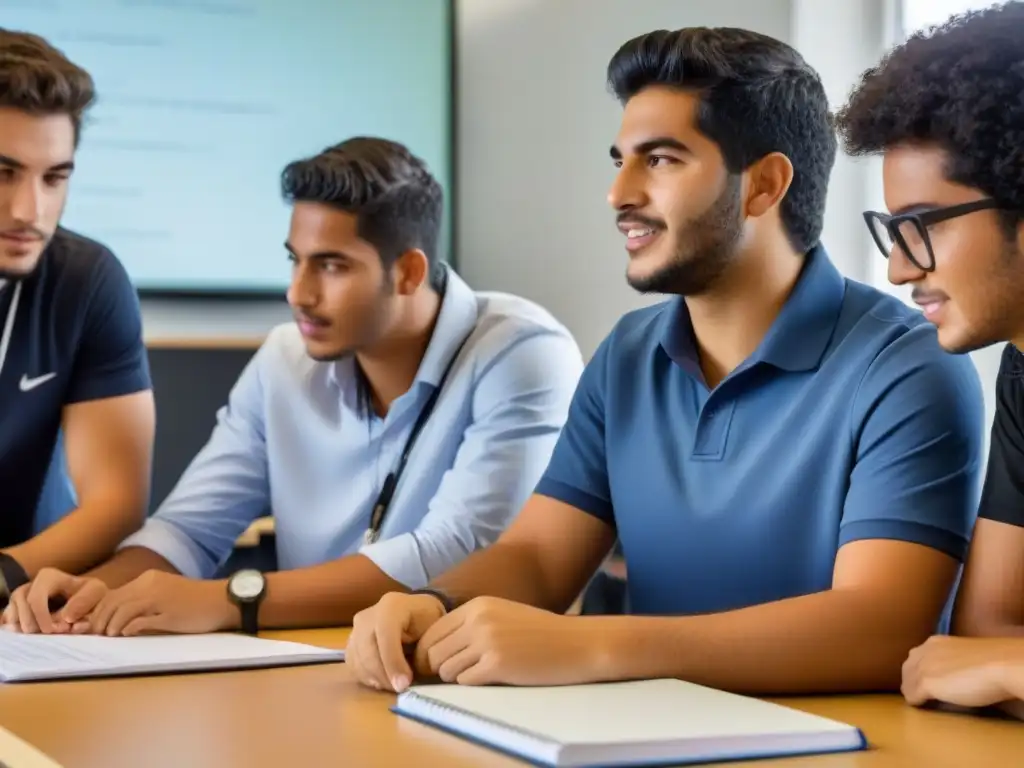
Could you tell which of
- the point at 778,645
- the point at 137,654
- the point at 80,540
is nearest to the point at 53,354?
the point at 80,540

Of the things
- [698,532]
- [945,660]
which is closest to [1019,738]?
[945,660]

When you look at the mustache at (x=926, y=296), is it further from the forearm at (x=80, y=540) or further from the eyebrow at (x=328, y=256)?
the forearm at (x=80, y=540)

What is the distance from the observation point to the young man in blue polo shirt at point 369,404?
2.14 metres

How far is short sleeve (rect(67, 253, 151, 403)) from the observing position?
86.7 inches

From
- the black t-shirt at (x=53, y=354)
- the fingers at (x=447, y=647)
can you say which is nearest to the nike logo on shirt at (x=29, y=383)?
the black t-shirt at (x=53, y=354)

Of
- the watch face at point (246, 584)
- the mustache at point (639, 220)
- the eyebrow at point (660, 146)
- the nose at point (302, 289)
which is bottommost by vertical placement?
the watch face at point (246, 584)

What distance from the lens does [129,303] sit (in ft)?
7.45

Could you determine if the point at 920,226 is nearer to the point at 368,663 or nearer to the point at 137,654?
the point at 368,663

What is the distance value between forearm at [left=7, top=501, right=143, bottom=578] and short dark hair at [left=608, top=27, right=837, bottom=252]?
969mm

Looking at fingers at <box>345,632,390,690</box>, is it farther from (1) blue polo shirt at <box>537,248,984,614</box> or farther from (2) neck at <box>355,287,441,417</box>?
(2) neck at <box>355,287,441,417</box>

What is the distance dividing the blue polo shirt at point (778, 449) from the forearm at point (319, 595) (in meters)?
0.28

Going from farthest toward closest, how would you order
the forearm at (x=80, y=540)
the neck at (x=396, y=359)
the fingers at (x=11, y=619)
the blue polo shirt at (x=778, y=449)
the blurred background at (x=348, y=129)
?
the blurred background at (x=348, y=129) < the neck at (x=396, y=359) < the forearm at (x=80, y=540) < the fingers at (x=11, y=619) < the blue polo shirt at (x=778, y=449)

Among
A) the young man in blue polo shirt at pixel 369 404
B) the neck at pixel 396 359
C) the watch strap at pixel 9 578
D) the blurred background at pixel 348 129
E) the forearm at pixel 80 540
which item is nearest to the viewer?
the watch strap at pixel 9 578

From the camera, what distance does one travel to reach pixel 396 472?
2189 mm
